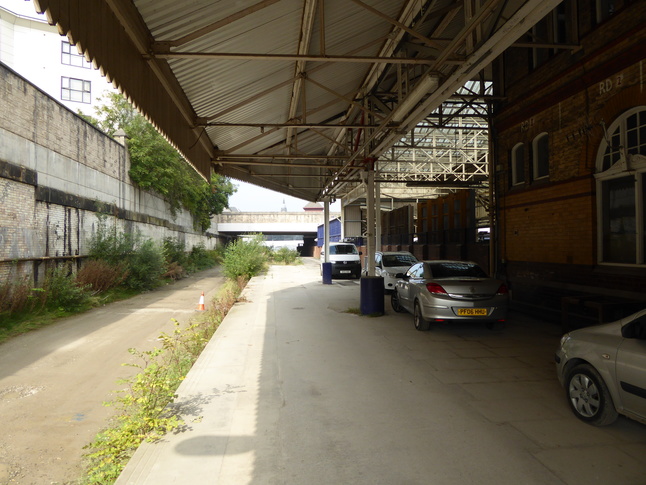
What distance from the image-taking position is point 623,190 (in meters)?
7.26

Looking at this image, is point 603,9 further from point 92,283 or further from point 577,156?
point 92,283

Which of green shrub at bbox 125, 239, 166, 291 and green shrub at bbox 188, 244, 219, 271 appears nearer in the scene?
green shrub at bbox 125, 239, 166, 291

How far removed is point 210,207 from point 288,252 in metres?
8.72

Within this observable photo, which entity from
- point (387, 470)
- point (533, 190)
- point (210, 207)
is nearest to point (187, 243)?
point (210, 207)

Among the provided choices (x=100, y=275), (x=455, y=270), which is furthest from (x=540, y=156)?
(x=100, y=275)

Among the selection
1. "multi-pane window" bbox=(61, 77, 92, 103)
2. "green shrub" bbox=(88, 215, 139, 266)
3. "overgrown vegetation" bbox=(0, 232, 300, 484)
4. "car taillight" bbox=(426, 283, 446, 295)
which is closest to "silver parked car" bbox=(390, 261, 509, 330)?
"car taillight" bbox=(426, 283, 446, 295)

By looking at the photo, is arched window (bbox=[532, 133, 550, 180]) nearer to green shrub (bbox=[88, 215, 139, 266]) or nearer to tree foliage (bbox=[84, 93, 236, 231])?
tree foliage (bbox=[84, 93, 236, 231])

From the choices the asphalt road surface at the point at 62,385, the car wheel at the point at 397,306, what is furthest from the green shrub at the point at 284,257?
the car wheel at the point at 397,306

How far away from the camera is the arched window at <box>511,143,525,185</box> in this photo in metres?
10.2

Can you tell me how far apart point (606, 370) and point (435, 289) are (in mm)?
3713

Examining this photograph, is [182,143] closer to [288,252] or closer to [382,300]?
[382,300]

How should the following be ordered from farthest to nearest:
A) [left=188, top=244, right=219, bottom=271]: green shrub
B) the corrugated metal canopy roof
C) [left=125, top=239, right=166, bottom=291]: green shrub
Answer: [left=188, top=244, right=219, bottom=271]: green shrub < [left=125, top=239, right=166, bottom=291]: green shrub < the corrugated metal canopy roof

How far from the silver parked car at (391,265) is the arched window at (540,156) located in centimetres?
512

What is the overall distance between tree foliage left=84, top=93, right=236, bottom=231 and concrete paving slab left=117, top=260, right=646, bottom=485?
39.7 ft
